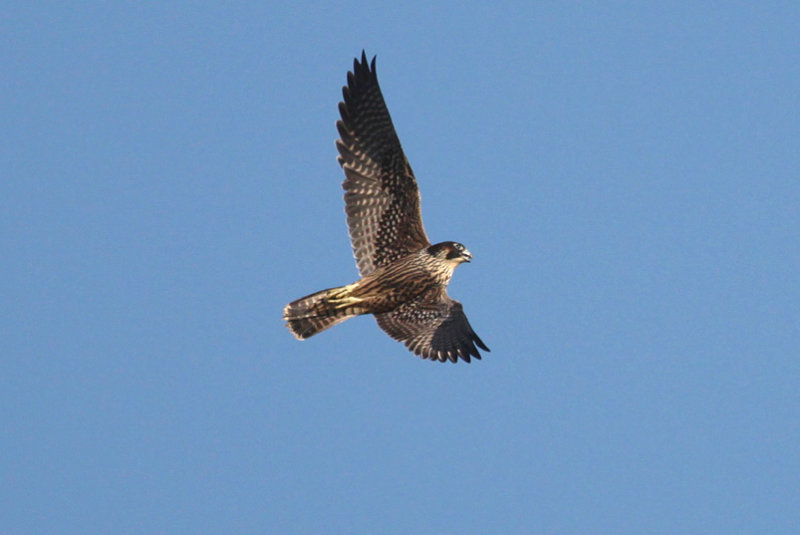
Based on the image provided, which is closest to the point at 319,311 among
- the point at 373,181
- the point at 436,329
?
the point at 436,329

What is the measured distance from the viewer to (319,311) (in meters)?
18.5

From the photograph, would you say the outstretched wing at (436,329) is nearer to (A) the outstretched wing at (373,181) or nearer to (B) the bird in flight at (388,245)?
(B) the bird in flight at (388,245)

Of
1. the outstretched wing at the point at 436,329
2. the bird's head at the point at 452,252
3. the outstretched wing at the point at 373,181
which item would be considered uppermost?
the outstretched wing at the point at 373,181

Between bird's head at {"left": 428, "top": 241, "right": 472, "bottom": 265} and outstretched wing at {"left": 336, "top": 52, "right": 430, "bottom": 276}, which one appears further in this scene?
outstretched wing at {"left": 336, "top": 52, "right": 430, "bottom": 276}

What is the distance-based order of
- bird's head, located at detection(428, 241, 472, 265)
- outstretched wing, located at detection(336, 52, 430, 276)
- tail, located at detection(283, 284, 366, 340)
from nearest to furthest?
1. tail, located at detection(283, 284, 366, 340)
2. bird's head, located at detection(428, 241, 472, 265)
3. outstretched wing, located at detection(336, 52, 430, 276)

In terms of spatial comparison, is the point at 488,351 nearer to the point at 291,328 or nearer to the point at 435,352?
the point at 435,352

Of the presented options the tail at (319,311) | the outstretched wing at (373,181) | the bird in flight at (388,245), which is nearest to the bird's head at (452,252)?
the bird in flight at (388,245)

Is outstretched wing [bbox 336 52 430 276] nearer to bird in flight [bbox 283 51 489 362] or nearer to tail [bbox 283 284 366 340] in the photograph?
bird in flight [bbox 283 51 489 362]

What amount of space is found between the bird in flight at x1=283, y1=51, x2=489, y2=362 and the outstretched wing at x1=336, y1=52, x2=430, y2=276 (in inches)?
0.5

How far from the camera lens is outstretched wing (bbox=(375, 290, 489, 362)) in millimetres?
18859

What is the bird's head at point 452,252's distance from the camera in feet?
61.4

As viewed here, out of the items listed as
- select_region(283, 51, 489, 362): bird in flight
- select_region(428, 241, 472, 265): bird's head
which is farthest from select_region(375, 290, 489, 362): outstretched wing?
select_region(428, 241, 472, 265): bird's head

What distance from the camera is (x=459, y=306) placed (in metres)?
19.0

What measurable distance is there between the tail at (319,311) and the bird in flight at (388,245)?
1 cm
